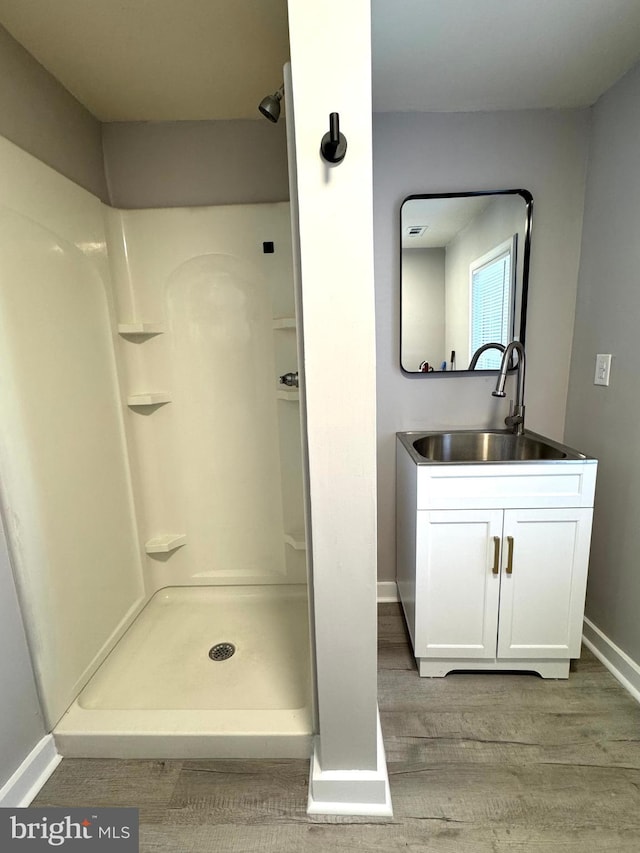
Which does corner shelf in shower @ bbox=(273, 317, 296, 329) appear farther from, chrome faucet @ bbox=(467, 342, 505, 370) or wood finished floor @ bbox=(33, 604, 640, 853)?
wood finished floor @ bbox=(33, 604, 640, 853)

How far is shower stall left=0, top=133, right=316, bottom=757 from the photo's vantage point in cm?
124

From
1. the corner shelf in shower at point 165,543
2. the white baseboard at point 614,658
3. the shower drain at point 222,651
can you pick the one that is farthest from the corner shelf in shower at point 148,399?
the white baseboard at point 614,658

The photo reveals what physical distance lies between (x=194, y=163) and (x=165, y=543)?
1914mm

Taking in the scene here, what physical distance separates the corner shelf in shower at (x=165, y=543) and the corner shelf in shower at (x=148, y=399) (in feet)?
2.40

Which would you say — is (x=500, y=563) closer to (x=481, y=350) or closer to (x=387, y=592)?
(x=387, y=592)

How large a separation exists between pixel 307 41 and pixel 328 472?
94 cm

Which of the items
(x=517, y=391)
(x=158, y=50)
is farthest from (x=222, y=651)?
(x=158, y=50)

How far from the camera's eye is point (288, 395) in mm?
1826

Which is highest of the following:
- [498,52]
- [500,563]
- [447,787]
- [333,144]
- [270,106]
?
[498,52]

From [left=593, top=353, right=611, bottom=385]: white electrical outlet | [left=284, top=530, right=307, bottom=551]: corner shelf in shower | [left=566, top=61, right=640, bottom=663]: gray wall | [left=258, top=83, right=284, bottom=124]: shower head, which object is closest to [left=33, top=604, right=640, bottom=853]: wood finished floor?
[left=566, top=61, right=640, bottom=663]: gray wall

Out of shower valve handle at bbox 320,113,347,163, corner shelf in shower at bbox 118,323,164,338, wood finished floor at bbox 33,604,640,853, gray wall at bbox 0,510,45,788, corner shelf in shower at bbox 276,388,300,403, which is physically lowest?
wood finished floor at bbox 33,604,640,853

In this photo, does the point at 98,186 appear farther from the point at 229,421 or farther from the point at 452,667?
the point at 452,667

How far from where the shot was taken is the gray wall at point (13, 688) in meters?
1.11

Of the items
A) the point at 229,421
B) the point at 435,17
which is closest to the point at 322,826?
the point at 229,421
